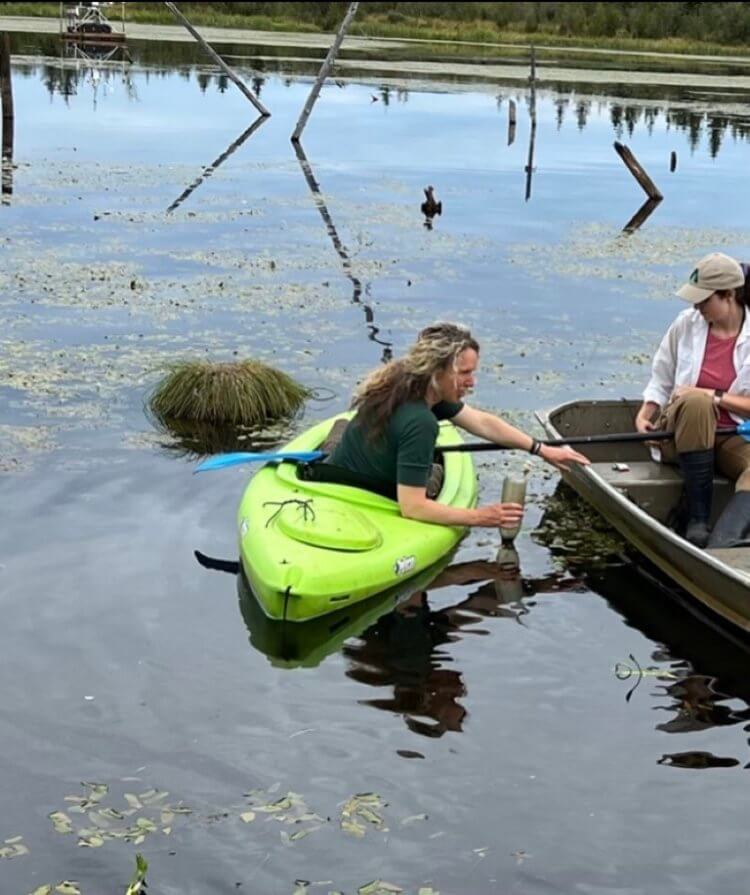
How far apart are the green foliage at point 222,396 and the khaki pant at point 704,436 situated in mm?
3827

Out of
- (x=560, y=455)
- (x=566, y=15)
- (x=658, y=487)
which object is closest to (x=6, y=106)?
(x=560, y=455)

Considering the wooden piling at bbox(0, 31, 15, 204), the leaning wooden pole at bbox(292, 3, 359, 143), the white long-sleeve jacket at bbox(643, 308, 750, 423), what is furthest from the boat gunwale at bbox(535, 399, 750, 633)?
the leaning wooden pole at bbox(292, 3, 359, 143)

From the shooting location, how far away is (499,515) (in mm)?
8555

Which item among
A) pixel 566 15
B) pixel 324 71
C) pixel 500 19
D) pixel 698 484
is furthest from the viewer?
pixel 500 19

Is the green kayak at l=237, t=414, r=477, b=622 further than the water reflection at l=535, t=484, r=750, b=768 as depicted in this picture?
Yes

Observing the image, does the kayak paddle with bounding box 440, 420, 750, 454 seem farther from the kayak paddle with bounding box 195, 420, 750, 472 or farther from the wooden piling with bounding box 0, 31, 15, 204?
the wooden piling with bounding box 0, 31, 15, 204

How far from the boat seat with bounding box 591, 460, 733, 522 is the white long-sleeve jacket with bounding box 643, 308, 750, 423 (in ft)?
1.40

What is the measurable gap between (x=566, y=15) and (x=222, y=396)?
5407 centimetres

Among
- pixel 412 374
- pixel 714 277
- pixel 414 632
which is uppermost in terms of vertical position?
pixel 714 277

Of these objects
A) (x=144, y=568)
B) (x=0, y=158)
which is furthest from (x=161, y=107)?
(x=144, y=568)

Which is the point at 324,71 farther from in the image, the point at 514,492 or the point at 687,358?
the point at 514,492

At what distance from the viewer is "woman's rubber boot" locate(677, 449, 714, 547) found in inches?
342

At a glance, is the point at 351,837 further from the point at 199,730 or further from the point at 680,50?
the point at 680,50

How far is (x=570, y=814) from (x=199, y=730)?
1666mm
